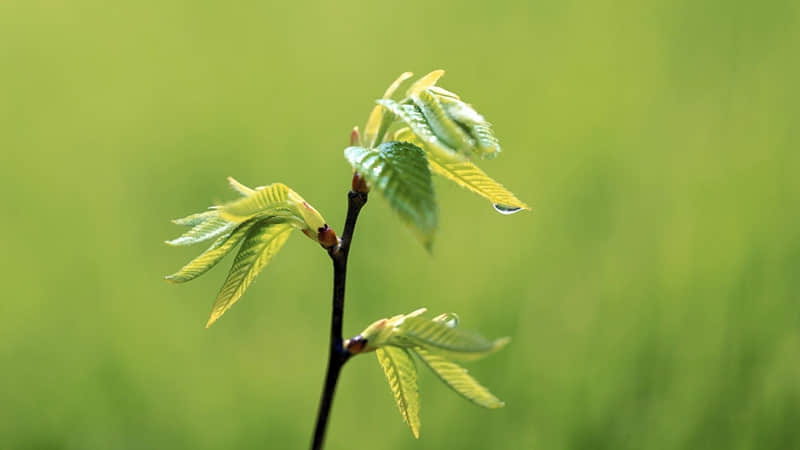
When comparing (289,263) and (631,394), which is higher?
(289,263)

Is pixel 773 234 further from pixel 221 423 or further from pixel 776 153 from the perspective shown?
pixel 221 423

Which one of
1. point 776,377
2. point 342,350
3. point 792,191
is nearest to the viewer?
point 342,350

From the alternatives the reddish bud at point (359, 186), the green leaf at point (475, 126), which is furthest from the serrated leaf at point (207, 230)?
the green leaf at point (475, 126)

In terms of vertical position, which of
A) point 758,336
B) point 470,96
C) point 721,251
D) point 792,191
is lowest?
point 758,336

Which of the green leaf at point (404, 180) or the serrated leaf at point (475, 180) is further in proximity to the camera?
the serrated leaf at point (475, 180)

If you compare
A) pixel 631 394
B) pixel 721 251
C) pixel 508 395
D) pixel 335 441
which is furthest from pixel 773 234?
pixel 335 441

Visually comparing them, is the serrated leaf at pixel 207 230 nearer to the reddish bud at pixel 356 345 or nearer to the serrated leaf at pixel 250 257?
the serrated leaf at pixel 250 257

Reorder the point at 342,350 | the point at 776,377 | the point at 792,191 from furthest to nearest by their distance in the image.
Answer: the point at 792,191 < the point at 776,377 < the point at 342,350

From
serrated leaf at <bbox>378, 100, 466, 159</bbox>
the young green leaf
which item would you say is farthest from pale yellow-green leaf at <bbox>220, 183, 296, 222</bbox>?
serrated leaf at <bbox>378, 100, 466, 159</bbox>
